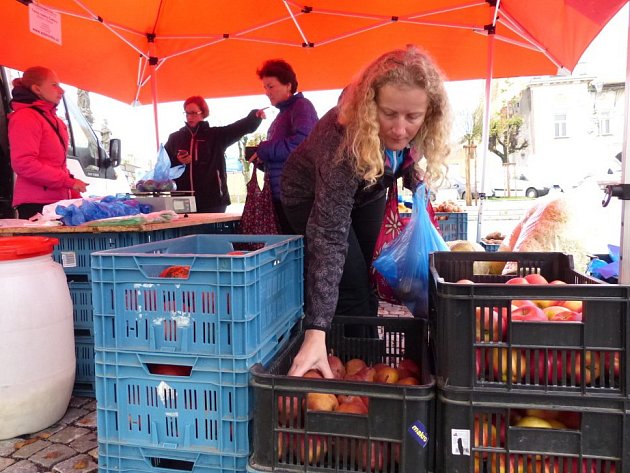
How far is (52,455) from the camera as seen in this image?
2.04 m

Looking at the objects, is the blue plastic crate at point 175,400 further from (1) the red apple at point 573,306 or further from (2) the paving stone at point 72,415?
(2) the paving stone at point 72,415

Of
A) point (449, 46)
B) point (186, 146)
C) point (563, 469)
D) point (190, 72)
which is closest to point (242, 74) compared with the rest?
point (190, 72)

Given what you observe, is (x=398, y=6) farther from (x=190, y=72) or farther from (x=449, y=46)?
(x=190, y=72)

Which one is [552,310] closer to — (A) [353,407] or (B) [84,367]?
(A) [353,407]

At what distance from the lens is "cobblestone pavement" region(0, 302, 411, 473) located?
6.38 feet

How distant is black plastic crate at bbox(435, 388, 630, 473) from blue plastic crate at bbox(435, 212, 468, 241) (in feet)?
12.3

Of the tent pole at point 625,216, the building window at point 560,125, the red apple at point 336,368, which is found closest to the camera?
the red apple at point 336,368

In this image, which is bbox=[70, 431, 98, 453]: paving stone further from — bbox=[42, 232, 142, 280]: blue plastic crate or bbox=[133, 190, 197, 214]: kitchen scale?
bbox=[133, 190, 197, 214]: kitchen scale

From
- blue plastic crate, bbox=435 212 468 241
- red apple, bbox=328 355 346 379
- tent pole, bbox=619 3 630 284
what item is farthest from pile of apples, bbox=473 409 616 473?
blue plastic crate, bbox=435 212 468 241

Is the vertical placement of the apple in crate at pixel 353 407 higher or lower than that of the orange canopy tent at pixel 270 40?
lower

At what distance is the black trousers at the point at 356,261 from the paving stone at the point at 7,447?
143 cm

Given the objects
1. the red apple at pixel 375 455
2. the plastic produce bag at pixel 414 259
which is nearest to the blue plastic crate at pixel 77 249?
the plastic produce bag at pixel 414 259

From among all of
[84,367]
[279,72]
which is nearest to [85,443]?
[84,367]

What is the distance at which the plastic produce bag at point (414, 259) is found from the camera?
2.24 meters
